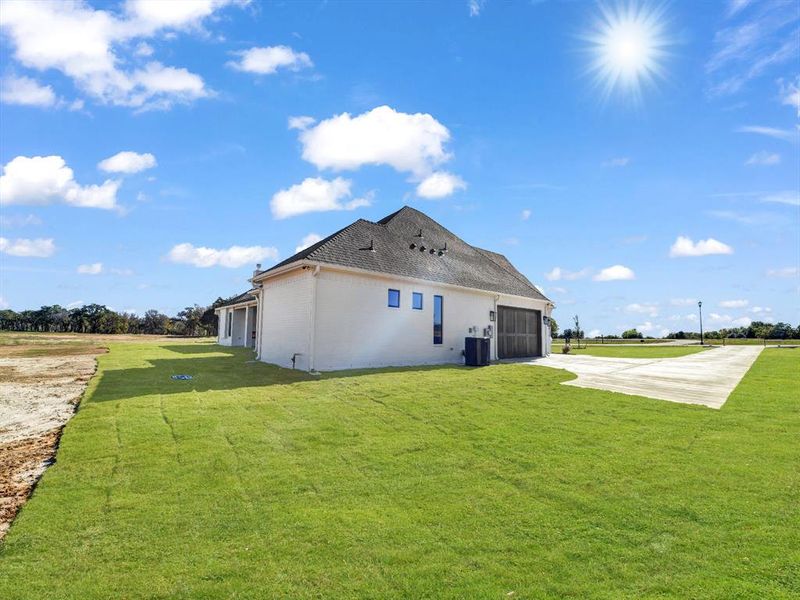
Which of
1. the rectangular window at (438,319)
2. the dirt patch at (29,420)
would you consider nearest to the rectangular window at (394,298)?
the rectangular window at (438,319)

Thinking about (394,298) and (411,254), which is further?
(411,254)

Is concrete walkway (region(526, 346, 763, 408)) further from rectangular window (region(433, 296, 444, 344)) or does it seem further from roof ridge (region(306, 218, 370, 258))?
roof ridge (region(306, 218, 370, 258))

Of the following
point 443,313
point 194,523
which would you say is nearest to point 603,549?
point 194,523

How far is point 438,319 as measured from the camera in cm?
1728

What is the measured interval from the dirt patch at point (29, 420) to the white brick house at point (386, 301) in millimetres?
6212

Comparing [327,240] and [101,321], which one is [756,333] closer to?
[327,240]

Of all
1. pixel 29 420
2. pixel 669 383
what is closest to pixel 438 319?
pixel 669 383

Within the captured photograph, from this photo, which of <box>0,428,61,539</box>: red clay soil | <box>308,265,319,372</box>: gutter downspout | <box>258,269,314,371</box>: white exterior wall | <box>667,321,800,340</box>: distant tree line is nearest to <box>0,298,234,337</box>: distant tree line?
<box>258,269,314,371</box>: white exterior wall

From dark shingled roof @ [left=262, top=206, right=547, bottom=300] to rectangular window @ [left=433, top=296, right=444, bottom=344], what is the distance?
926 millimetres

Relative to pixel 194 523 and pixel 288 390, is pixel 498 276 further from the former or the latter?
pixel 194 523

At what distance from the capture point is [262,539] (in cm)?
350

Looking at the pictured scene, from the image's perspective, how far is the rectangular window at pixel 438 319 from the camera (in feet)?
56.2

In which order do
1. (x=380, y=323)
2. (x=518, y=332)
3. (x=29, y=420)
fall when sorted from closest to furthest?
(x=29, y=420) → (x=380, y=323) → (x=518, y=332)

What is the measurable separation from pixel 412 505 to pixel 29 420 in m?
7.28
